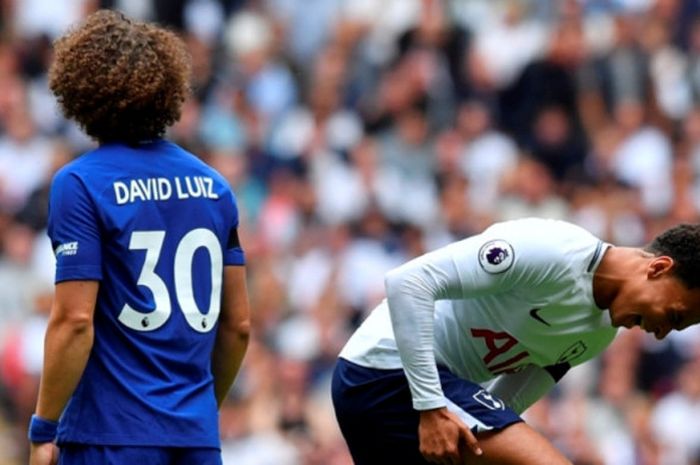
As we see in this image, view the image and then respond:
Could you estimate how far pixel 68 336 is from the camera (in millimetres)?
5438

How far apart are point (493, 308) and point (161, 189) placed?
1.40 meters

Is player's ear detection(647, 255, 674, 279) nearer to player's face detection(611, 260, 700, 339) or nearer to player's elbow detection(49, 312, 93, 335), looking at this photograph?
player's face detection(611, 260, 700, 339)

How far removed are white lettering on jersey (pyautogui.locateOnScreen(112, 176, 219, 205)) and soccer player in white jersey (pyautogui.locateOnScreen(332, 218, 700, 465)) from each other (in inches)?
32.7

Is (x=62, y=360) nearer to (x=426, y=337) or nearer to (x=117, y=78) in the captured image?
(x=117, y=78)

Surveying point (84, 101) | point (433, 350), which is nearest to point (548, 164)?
point (433, 350)

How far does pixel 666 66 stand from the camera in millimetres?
16031

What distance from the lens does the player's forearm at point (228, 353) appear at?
233 inches

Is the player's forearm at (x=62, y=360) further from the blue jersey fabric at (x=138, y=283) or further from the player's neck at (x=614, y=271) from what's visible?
the player's neck at (x=614, y=271)

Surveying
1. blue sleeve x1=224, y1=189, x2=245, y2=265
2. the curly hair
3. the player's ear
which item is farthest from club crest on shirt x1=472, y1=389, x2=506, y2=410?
the curly hair

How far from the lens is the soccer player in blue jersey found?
5484 millimetres

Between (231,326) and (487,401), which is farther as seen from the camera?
(487,401)

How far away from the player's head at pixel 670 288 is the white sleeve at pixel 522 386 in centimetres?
70

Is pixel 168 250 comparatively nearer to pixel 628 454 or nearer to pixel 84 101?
pixel 84 101

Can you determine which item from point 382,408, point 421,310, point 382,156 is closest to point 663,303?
point 421,310
